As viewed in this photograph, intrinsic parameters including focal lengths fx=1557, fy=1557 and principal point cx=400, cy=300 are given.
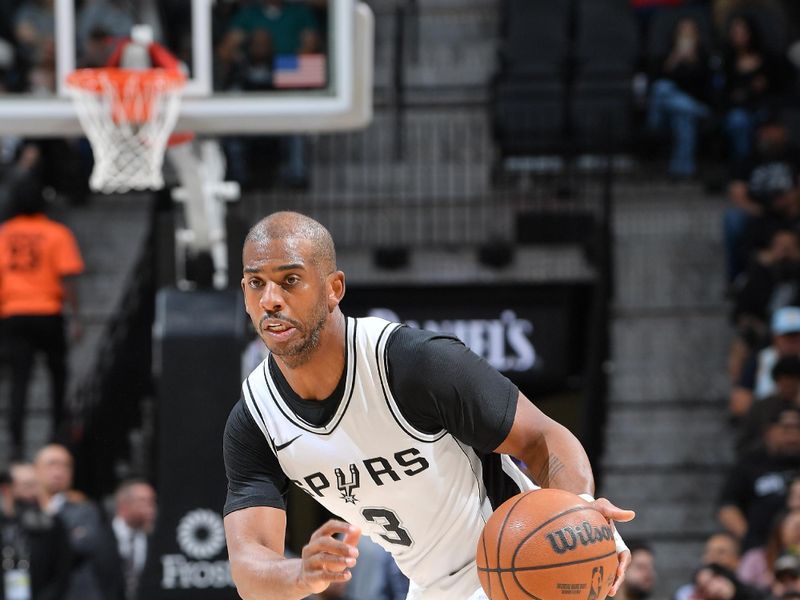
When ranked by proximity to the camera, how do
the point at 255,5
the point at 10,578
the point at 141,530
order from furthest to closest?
the point at 255,5, the point at 141,530, the point at 10,578

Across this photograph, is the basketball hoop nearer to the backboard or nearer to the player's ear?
the backboard

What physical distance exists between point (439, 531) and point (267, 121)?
207 inches

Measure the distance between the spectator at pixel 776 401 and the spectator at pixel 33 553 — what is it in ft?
15.7

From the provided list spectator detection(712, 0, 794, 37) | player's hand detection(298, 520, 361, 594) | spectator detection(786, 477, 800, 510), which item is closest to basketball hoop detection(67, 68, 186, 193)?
spectator detection(786, 477, 800, 510)

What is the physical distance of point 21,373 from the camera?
12.3 metres

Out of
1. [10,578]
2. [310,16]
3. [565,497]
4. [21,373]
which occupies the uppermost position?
[310,16]

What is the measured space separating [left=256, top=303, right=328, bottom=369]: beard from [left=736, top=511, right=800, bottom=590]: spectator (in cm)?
546

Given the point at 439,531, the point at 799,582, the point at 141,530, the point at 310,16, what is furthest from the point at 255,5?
the point at 439,531

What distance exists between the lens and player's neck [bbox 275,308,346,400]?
4.94 metres

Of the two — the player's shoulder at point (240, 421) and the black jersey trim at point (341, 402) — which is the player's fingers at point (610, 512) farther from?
the player's shoulder at point (240, 421)

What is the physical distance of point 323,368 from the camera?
4.98 m

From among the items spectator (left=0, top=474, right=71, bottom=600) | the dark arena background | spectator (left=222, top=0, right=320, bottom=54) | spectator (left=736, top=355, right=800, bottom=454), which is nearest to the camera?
spectator (left=0, top=474, right=71, bottom=600)

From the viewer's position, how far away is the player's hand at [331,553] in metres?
4.25

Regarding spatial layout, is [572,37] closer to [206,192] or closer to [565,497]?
[206,192]
